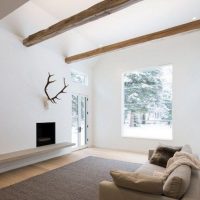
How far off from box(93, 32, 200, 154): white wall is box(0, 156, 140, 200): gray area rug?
6.76 feet

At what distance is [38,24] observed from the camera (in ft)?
15.5

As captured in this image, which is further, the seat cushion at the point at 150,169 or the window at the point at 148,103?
the window at the point at 148,103

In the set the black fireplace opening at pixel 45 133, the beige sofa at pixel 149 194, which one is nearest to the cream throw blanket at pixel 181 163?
the beige sofa at pixel 149 194

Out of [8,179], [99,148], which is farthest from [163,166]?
[99,148]

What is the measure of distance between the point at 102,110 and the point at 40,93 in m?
2.84

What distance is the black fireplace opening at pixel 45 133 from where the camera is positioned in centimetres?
529

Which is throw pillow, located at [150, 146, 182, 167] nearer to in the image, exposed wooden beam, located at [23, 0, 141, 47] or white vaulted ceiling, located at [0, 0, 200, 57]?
exposed wooden beam, located at [23, 0, 141, 47]

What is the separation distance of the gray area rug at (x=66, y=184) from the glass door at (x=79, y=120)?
2.01 m

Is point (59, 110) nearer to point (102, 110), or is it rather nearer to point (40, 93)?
point (40, 93)

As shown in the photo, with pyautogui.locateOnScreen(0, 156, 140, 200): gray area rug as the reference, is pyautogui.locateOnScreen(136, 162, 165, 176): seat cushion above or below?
above

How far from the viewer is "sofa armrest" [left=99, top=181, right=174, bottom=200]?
1895 millimetres

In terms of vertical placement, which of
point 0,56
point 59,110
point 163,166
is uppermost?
point 0,56

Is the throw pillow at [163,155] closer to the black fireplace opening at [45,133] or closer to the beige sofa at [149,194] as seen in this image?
the beige sofa at [149,194]

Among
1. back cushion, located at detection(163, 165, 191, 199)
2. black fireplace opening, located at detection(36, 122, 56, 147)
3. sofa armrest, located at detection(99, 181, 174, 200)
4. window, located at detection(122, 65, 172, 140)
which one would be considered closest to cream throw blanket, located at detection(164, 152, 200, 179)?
back cushion, located at detection(163, 165, 191, 199)
